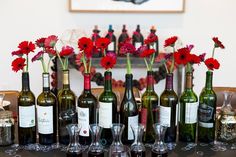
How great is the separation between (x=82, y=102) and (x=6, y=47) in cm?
234

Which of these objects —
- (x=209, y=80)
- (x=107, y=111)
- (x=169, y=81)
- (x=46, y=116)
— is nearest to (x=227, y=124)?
(x=209, y=80)

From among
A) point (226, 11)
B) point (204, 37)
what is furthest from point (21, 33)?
point (226, 11)

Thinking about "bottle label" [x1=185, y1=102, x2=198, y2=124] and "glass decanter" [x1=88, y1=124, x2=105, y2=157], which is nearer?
"glass decanter" [x1=88, y1=124, x2=105, y2=157]

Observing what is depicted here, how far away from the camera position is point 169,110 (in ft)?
4.92

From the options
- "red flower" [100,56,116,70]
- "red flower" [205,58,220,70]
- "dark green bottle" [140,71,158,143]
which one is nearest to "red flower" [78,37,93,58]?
"red flower" [100,56,116,70]

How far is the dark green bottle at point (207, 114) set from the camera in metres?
1.54

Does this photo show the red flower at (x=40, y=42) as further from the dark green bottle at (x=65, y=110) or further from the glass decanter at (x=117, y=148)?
the glass decanter at (x=117, y=148)

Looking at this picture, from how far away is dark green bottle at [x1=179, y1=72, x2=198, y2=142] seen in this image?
1538mm

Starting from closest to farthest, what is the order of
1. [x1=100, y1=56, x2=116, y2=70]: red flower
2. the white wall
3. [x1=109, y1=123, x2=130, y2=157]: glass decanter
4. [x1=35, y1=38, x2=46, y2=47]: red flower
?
[x1=109, y1=123, x2=130, y2=157]: glass decanter
[x1=100, y1=56, x2=116, y2=70]: red flower
[x1=35, y1=38, x2=46, y2=47]: red flower
the white wall

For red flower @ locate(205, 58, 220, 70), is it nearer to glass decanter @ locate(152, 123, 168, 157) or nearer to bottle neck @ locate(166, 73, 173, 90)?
bottle neck @ locate(166, 73, 173, 90)

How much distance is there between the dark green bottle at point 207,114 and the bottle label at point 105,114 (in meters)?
0.40

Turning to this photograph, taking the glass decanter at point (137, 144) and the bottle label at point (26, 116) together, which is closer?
the glass decanter at point (137, 144)

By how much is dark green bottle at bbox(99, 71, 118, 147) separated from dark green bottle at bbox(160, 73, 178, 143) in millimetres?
204

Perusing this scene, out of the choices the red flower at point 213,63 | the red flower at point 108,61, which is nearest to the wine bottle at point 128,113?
the red flower at point 108,61
